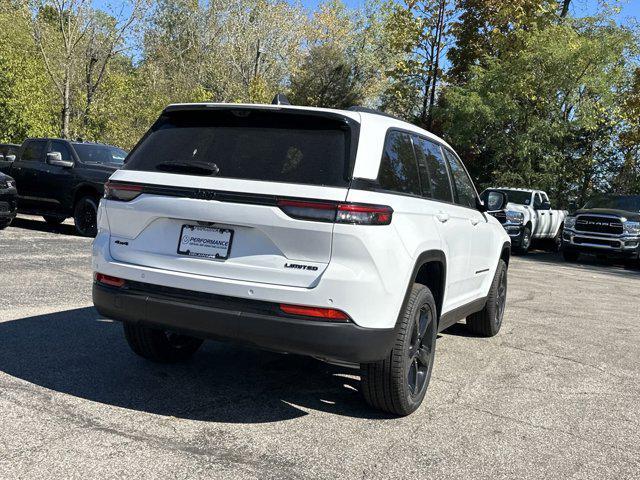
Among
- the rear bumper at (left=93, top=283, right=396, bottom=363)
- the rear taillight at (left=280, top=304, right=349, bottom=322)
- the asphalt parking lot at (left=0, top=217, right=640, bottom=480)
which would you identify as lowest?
the asphalt parking lot at (left=0, top=217, right=640, bottom=480)

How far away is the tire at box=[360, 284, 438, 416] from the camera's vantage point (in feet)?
12.0

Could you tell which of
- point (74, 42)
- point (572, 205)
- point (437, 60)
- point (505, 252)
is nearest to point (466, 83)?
point (437, 60)

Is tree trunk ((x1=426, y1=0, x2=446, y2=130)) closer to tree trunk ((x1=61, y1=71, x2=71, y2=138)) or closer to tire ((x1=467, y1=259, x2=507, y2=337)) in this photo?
tree trunk ((x1=61, y1=71, x2=71, y2=138))

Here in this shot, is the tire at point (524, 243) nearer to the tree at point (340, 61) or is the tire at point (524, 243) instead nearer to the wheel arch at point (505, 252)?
the wheel arch at point (505, 252)

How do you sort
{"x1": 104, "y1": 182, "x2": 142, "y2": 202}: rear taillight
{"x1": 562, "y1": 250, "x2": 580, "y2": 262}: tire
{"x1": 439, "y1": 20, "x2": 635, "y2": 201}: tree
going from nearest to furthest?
1. {"x1": 104, "y1": 182, "x2": 142, "y2": 202}: rear taillight
2. {"x1": 562, "y1": 250, "x2": 580, "y2": 262}: tire
3. {"x1": 439, "y1": 20, "x2": 635, "y2": 201}: tree

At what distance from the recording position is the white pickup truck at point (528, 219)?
1766 cm

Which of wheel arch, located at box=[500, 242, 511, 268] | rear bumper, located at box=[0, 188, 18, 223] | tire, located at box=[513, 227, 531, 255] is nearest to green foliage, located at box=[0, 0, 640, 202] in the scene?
tire, located at box=[513, 227, 531, 255]

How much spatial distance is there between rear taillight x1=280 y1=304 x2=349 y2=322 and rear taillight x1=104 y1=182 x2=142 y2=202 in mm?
1199

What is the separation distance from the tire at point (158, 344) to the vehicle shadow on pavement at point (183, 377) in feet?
0.26

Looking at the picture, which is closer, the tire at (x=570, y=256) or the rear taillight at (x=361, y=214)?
the rear taillight at (x=361, y=214)

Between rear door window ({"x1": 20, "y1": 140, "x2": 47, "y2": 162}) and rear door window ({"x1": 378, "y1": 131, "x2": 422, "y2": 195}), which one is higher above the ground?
rear door window ({"x1": 378, "y1": 131, "x2": 422, "y2": 195})

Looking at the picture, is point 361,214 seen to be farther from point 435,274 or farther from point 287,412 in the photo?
point 287,412

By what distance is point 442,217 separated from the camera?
4.31 m

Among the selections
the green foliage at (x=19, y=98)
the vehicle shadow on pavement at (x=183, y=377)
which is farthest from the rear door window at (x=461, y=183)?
the green foliage at (x=19, y=98)
